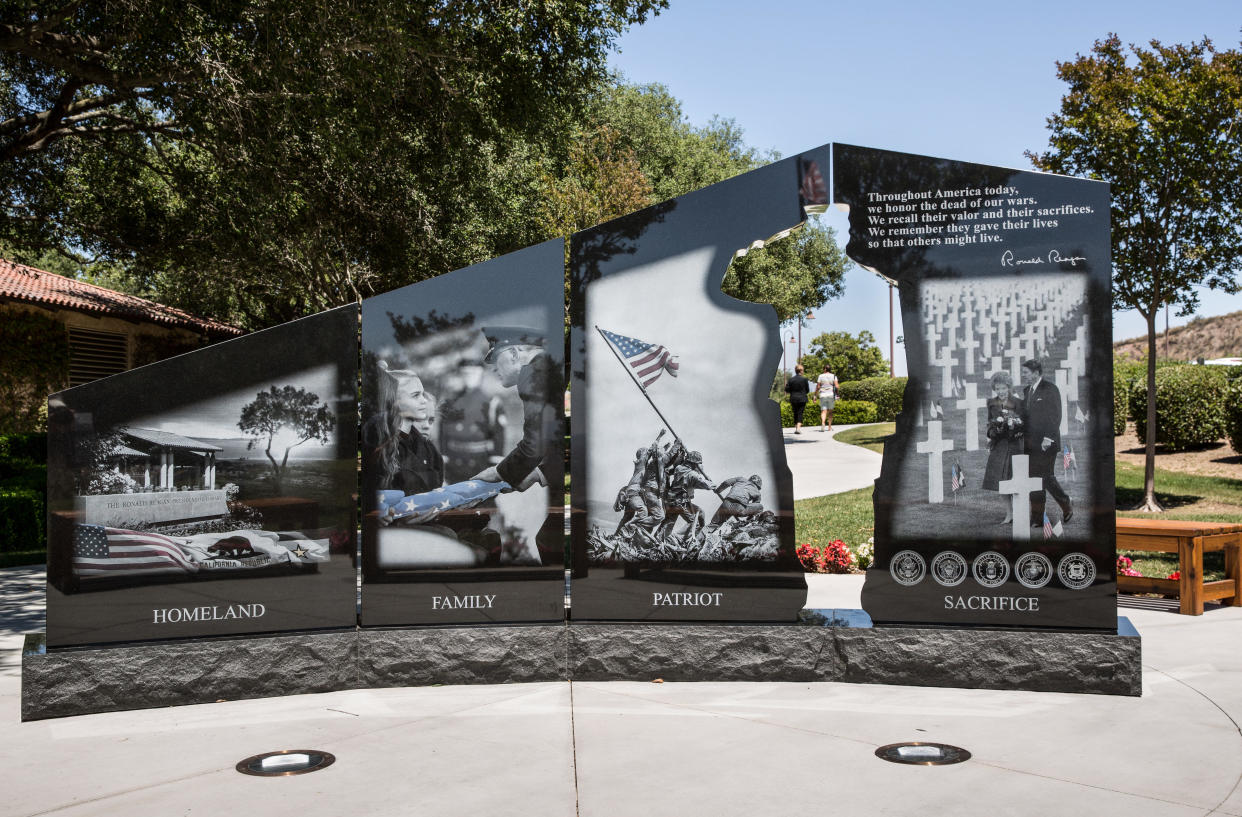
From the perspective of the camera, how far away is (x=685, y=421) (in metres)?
6.52

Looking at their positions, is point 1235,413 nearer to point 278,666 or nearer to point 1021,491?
point 1021,491

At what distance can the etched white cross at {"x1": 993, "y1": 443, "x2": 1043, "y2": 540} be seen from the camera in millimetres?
6152

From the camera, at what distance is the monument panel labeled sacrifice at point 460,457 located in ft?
20.8

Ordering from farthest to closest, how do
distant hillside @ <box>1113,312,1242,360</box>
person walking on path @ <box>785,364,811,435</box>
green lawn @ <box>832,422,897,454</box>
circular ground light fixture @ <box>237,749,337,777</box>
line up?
distant hillside @ <box>1113,312,1242,360</box> → person walking on path @ <box>785,364,811,435</box> → green lawn @ <box>832,422,897,454</box> → circular ground light fixture @ <box>237,749,337,777</box>

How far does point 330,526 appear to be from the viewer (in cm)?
621

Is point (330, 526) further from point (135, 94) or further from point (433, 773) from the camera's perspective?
point (135, 94)

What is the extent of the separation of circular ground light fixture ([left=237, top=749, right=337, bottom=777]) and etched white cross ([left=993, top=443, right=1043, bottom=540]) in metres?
4.17

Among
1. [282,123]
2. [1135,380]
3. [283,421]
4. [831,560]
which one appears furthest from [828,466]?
[283,421]

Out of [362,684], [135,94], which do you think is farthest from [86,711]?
[135,94]

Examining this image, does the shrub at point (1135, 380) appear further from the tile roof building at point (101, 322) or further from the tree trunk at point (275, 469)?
the tile roof building at point (101, 322)

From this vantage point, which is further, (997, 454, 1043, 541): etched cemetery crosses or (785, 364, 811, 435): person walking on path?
(785, 364, 811, 435): person walking on path

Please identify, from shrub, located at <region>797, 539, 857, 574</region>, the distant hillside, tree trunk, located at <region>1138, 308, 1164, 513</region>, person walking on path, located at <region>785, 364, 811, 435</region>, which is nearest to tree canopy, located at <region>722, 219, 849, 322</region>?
person walking on path, located at <region>785, 364, 811, 435</region>

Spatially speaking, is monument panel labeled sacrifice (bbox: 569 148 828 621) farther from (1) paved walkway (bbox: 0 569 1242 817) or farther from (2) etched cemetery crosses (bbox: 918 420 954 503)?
(2) etched cemetery crosses (bbox: 918 420 954 503)

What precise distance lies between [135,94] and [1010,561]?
11.4 meters
